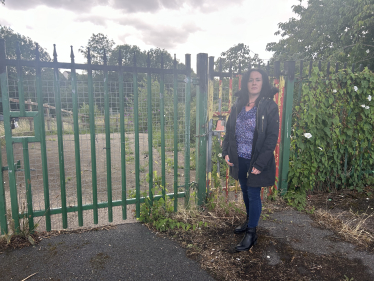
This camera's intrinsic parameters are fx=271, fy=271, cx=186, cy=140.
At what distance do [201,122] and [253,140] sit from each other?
97 cm

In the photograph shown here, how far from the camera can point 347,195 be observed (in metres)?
4.75

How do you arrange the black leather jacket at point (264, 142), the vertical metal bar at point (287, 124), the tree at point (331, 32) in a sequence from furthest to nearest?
the tree at point (331, 32), the vertical metal bar at point (287, 124), the black leather jacket at point (264, 142)

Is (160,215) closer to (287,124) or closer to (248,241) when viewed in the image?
(248,241)

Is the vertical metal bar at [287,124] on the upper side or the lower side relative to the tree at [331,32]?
lower

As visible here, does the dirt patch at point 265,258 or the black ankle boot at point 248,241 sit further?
the black ankle boot at point 248,241

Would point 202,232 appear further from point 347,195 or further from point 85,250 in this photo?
point 347,195

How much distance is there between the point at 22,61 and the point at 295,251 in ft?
11.9

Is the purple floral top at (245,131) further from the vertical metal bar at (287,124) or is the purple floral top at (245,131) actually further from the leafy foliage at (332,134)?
the leafy foliage at (332,134)

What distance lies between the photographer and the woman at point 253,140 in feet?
9.31

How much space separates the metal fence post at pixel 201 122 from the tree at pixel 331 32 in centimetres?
1024

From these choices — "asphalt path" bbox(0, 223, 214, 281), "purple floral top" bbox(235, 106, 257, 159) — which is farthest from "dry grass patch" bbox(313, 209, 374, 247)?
"asphalt path" bbox(0, 223, 214, 281)

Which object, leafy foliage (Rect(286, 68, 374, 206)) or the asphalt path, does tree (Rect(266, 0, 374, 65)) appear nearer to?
leafy foliage (Rect(286, 68, 374, 206))

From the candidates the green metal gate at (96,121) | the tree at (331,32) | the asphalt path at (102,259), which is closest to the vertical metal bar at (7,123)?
the green metal gate at (96,121)

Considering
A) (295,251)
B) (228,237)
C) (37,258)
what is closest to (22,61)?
(37,258)
